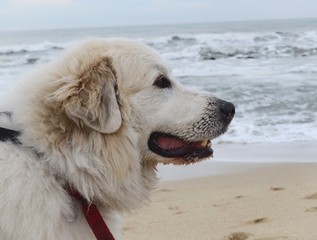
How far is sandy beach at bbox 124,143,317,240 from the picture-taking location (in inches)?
189

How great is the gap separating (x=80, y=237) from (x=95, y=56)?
38.2 inches

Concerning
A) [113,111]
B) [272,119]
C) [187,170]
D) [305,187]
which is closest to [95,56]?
[113,111]

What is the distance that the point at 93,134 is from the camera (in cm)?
270

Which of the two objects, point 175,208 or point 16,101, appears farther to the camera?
point 175,208

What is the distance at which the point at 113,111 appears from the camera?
2.76 metres

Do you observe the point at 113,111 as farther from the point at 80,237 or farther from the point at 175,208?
the point at 175,208

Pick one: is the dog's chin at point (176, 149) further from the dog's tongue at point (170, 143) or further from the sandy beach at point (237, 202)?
the sandy beach at point (237, 202)

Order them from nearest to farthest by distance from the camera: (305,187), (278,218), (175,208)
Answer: (278,218)
(175,208)
(305,187)

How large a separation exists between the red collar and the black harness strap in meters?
0.36

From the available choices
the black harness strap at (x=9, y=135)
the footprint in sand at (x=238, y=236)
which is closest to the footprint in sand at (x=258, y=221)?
the footprint in sand at (x=238, y=236)

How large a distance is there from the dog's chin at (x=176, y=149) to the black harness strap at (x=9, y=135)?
76 centimetres

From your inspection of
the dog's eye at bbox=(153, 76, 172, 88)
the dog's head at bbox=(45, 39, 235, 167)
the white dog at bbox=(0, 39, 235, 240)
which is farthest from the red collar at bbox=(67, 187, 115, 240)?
the dog's eye at bbox=(153, 76, 172, 88)

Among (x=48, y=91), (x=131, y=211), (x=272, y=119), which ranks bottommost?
(x=272, y=119)

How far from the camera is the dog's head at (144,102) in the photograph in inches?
107
